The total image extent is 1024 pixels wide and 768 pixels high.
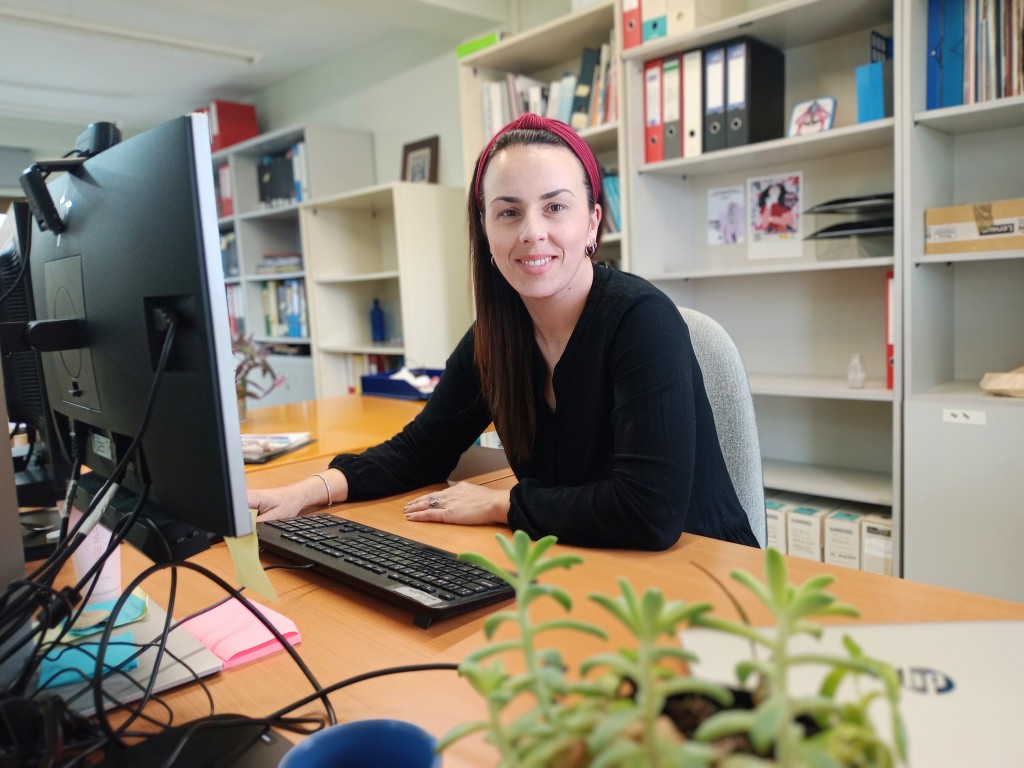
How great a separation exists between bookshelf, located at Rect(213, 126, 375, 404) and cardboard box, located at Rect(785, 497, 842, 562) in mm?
2811

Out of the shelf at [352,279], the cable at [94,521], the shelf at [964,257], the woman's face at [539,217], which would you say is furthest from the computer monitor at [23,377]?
the shelf at [352,279]

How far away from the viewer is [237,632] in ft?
2.64

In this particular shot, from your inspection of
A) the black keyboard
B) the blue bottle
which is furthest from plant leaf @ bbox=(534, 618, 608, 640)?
the blue bottle

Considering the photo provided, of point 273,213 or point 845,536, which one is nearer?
point 845,536

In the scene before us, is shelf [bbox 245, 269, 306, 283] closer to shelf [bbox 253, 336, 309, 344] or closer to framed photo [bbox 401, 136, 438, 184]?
shelf [bbox 253, 336, 309, 344]

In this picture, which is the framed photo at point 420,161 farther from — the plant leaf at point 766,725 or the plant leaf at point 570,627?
the plant leaf at point 766,725

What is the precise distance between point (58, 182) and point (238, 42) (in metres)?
3.93

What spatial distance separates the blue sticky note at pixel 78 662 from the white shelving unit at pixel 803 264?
186 cm

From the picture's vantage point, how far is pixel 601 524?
1019mm

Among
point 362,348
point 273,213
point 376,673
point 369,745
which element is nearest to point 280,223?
point 273,213

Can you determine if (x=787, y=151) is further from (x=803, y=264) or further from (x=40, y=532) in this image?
(x=40, y=532)

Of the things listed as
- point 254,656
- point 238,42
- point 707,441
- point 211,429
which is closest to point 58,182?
point 211,429

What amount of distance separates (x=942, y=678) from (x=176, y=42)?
4233 mm

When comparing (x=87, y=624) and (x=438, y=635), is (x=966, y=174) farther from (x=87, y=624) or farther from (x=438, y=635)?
(x=87, y=624)
